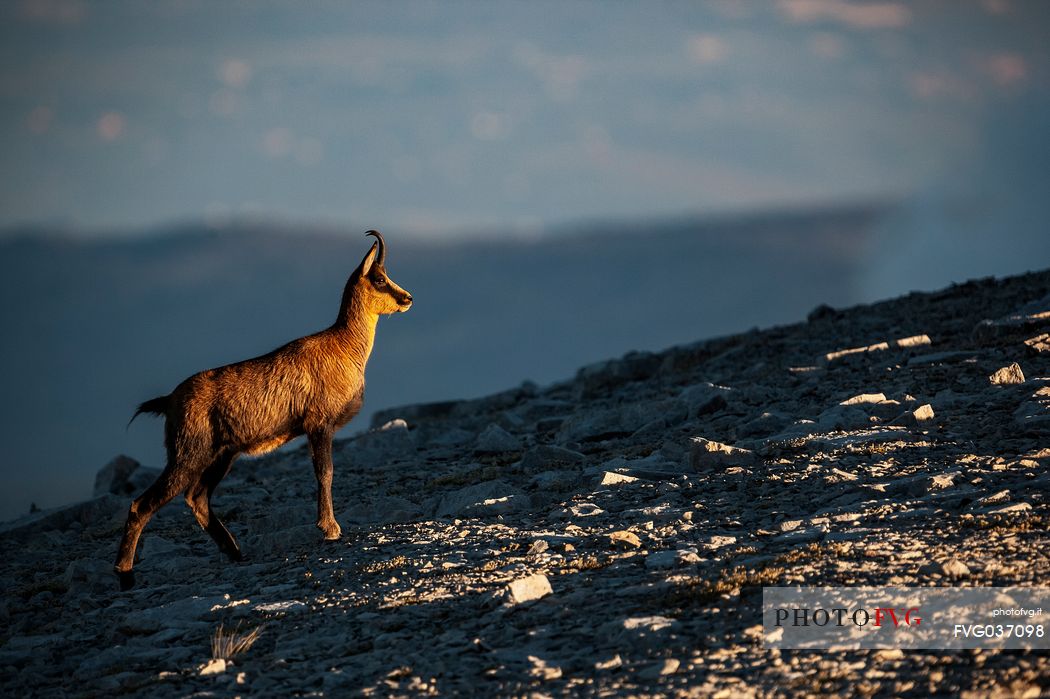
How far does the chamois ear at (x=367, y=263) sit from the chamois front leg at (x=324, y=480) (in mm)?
2120

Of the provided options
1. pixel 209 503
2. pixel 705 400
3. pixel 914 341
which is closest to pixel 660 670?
pixel 209 503

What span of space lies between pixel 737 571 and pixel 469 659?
248 centimetres

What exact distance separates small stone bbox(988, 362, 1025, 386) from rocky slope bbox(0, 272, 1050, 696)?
5 centimetres

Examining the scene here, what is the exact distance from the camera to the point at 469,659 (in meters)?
8.30

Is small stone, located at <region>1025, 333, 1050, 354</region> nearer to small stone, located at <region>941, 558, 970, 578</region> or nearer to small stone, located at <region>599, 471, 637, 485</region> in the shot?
small stone, located at <region>599, 471, 637, 485</region>

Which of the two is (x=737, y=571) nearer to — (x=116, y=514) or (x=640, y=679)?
(x=640, y=679)

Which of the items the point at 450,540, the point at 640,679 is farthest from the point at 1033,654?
the point at 450,540

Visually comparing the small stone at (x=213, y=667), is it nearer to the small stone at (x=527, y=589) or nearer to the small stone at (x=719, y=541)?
the small stone at (x=527, y=589)

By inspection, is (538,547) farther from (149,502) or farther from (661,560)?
(149,502)

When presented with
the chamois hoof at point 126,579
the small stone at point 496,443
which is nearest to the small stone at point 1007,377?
the small stone at point 496,443

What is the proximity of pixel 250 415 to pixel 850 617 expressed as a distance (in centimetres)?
720

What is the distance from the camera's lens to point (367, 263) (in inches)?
552

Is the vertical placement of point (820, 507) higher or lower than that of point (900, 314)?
lower

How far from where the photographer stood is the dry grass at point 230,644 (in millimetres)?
8938
